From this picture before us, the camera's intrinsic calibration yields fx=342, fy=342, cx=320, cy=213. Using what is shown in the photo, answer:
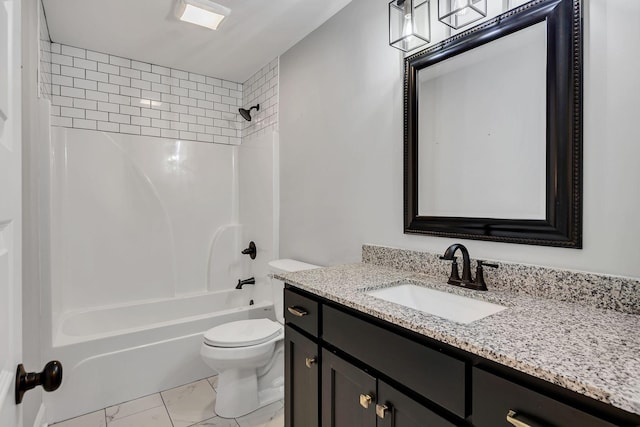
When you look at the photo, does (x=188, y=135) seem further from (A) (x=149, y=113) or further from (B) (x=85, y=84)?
(B) (x=85, y=84)

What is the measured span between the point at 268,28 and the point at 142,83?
4.33ft

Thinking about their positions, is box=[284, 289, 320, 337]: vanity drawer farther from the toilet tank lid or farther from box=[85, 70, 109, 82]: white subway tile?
box=[85, 70, 109, 82]: white subway tile

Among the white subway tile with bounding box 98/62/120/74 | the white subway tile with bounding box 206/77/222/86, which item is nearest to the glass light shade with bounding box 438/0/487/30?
the white subway tile with bounding box 206/77/222/86

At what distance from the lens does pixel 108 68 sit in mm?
2787

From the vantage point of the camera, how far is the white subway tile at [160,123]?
3.00 metres

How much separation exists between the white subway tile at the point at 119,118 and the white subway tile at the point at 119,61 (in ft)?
1.36

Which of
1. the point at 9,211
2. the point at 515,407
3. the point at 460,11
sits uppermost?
the point at 460,11

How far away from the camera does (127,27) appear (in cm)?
235

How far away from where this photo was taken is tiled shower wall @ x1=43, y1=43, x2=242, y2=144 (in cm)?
264

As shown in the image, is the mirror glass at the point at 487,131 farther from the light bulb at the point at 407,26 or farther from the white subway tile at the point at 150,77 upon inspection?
the white subway tile at the point at 150,77

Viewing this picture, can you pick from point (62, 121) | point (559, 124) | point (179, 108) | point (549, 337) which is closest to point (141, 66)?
point (179, 108)

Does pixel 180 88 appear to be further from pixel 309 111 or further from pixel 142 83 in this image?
pixel 309 111

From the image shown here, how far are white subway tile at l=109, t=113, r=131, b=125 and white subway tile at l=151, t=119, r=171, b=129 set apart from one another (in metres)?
0.19

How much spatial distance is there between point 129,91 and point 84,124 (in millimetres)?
447
